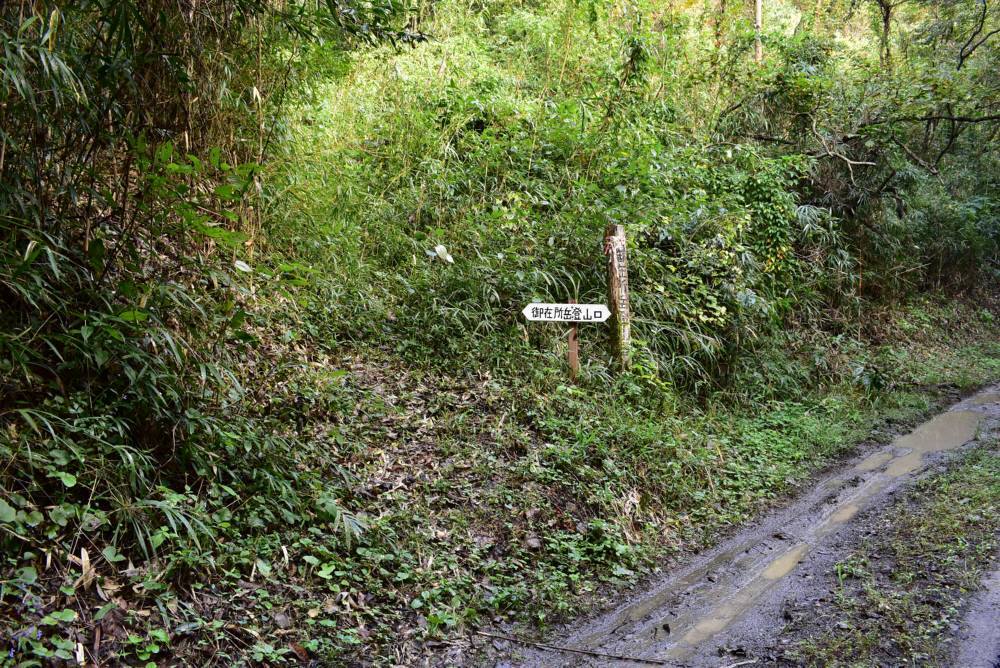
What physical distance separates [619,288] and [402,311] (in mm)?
2071

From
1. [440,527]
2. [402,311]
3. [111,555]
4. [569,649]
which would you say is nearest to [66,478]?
[111,555]

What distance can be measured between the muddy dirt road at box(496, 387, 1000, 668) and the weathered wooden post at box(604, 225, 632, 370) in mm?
1999

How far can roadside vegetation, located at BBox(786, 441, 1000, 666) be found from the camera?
3666mm

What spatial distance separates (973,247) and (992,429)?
8188mm

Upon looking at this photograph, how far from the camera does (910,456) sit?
7.30 metres

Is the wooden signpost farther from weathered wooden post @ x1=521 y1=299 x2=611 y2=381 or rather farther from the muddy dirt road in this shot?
the muddy dirt road

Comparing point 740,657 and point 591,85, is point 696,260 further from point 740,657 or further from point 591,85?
point 740,657

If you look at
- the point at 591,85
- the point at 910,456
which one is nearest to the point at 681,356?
the point at 910,456

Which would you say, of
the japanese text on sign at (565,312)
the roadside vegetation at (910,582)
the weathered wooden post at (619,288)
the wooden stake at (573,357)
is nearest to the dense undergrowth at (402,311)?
the wooden stake at (573,357)

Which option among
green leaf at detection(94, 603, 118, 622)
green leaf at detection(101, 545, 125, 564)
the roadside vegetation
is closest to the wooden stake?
the roadside vegetation

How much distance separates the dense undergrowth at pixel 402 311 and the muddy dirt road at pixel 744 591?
0.30 m

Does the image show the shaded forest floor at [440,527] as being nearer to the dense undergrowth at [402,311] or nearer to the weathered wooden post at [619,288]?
the dense undergrowth at [402,311]

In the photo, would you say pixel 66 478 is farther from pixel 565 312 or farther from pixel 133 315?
pixel 565 312

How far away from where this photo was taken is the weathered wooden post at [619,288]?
22.1 feet
